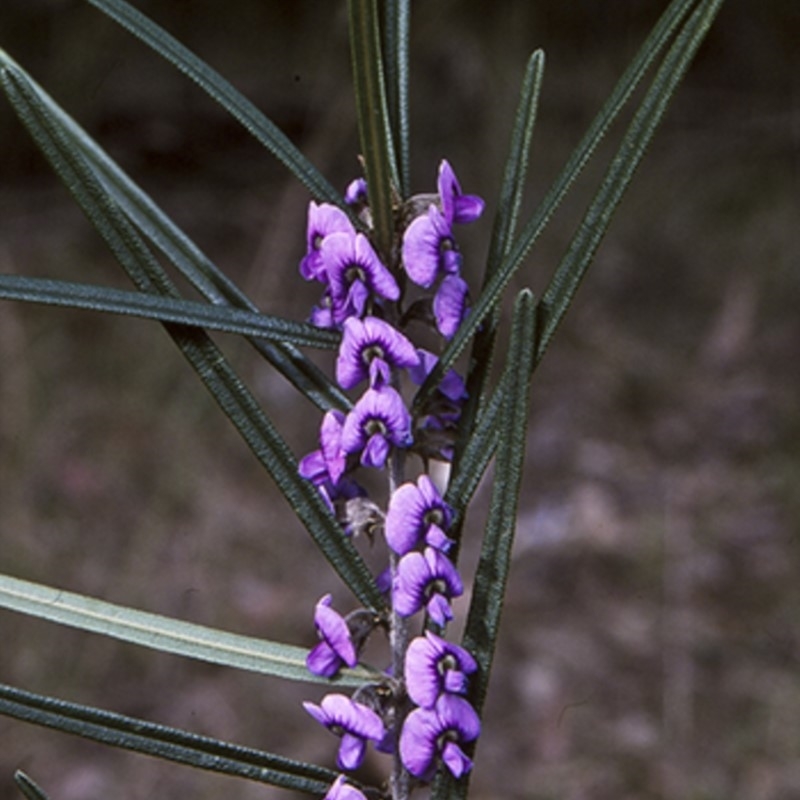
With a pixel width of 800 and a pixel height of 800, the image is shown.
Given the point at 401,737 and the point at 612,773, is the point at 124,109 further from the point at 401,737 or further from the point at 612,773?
the point at 401,737

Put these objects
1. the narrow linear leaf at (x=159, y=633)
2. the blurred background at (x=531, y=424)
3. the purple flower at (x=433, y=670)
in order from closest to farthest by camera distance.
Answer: the purple flower at (x=433, y=670)
the narrow linear leaf at (x=159, y=633)
the blurred background at (x=531, y=424)

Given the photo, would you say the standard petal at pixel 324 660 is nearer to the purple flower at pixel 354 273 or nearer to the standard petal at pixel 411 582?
the standard petal at pixel 411 582

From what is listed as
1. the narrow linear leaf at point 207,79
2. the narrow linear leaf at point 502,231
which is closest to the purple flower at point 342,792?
the narrow linear leaf at point 502,231

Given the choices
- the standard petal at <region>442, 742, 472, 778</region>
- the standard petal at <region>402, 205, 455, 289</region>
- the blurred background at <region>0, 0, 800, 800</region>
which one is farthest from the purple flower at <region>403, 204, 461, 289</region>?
the blurred background at <region>0, 0, 800, 800</region>

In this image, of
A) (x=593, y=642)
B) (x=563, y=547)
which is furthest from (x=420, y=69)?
(x=593, y=642)

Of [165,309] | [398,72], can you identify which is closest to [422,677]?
[165,309]

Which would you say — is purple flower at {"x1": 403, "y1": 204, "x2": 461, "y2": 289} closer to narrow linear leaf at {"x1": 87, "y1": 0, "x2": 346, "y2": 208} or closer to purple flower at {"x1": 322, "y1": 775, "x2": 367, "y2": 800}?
narrow linear leaf at {"x1": 87, "y1": 0, "x2": 346, "y2": 208}
